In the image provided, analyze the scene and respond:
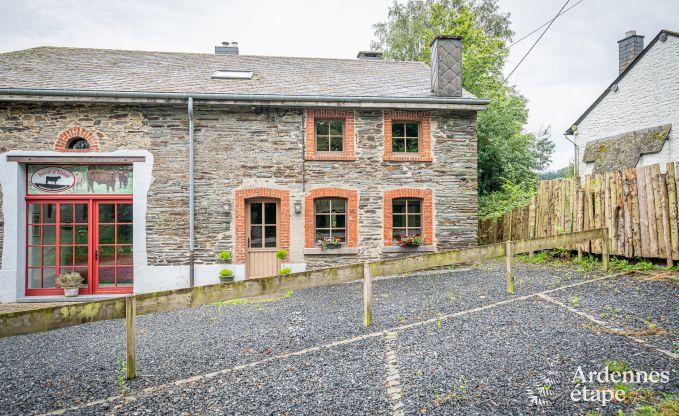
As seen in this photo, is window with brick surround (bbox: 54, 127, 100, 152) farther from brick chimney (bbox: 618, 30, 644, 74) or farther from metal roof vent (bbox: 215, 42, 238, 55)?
brick chimney (bbox: 618, 30, 644, 74)

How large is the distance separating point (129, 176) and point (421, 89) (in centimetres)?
808

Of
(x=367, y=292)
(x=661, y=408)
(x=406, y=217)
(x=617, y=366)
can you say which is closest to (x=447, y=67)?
(x=406, y=217)

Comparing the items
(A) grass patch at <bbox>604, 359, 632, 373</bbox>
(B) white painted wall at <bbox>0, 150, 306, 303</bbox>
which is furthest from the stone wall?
(A) grass patch at <bbox>604, 359, 632, 373</bbox>

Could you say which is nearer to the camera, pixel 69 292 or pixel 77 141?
pixel 69 292

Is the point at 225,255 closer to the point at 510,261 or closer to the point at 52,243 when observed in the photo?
the point at 52,243

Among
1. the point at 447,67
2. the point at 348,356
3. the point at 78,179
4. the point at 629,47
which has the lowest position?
the point at 348,356

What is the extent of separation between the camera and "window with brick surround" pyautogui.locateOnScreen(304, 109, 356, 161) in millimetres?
9812

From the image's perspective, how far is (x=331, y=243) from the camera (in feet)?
31.7

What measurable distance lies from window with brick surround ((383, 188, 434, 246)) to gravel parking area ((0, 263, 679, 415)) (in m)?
3.45

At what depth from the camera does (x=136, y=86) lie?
934 cm

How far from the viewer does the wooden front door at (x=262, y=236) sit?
9.61m

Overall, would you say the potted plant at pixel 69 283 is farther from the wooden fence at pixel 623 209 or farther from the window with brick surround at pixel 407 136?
the wooden fence at pixel 623 209

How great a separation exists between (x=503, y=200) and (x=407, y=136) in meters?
6.61

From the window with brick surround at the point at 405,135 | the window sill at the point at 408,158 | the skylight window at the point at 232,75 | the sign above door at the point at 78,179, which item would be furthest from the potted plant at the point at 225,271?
the window with brick surround at the point at 405,135
